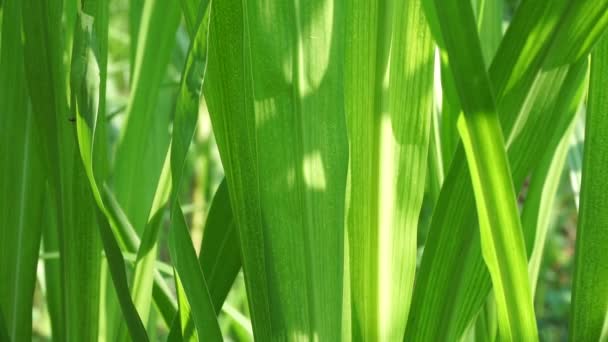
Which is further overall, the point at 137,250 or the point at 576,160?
the point at 576,160

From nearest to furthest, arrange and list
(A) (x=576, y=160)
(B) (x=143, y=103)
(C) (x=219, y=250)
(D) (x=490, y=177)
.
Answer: (D) (x=490, y=177) → (C) (x=219, y=250) → (B) (x=143, y=103) → (A) (x=576, y=160)

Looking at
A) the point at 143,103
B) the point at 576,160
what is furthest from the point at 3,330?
the point at 576,160

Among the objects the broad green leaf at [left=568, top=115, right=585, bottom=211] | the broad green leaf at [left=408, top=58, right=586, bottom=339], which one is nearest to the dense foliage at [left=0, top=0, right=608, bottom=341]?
the broad green leaf at [left=408, top=58, right=586, bottom=339]

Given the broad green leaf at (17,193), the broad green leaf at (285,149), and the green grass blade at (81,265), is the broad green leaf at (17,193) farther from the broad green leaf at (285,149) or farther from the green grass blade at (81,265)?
the broad green leaf at (285,149)

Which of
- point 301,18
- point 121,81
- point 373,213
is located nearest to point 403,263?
point 373,213

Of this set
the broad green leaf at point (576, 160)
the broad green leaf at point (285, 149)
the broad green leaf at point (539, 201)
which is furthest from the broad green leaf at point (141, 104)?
the broad green leaf at point (576, 160)

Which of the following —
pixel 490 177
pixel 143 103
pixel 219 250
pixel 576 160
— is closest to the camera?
pixel 490 177

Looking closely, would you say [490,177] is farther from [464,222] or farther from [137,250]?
[137,250]
